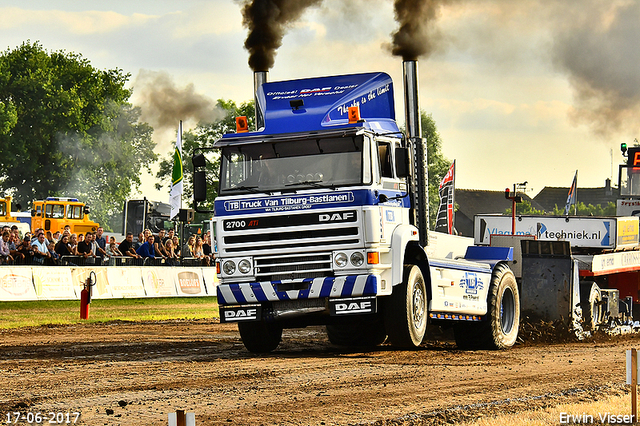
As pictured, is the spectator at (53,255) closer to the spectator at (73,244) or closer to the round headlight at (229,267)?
the spectator at (73,244)

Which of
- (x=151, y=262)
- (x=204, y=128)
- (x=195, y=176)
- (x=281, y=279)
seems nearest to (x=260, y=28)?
(x=195, y=176)

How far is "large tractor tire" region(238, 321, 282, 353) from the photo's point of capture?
12.8 m

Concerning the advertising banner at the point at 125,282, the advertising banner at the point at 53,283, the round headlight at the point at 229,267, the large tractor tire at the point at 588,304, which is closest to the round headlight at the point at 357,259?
the round headlight at the point at 229,267

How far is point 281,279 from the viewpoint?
39.1 ft

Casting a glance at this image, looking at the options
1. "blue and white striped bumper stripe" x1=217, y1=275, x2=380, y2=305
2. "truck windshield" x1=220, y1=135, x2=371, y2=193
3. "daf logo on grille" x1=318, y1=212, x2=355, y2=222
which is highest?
"truck windshield" x1=220, y1=135, x2=371, y2=193

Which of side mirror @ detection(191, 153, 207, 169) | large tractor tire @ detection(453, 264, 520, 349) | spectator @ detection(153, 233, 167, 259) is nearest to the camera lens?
side mirror @ detection(191, 153, 207, 169)

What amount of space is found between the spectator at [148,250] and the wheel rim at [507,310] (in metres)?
13.9

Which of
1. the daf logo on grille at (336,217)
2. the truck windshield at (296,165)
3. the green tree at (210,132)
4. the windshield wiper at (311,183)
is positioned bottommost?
the daf logo on grille at (336,217)

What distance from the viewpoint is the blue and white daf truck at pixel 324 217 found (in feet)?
38.3

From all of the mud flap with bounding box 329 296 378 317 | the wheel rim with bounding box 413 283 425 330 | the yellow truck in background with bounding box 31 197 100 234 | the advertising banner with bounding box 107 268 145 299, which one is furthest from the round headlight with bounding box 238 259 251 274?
the yellow truck in background with bounding box 31 197 100 234

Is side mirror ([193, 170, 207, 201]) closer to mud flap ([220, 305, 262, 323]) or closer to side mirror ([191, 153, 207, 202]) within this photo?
side mirror ([191, 153, 207, 202])

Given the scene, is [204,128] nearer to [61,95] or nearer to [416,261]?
[61,95]

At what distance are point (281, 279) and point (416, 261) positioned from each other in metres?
2.06

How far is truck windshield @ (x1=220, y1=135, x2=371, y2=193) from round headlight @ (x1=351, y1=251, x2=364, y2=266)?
93 centimetres
